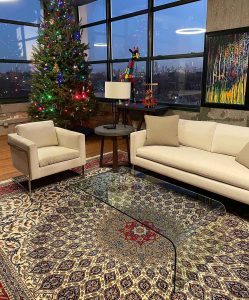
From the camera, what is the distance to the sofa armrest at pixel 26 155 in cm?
294

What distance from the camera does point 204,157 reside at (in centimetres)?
298

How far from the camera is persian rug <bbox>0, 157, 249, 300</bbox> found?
1709 mm

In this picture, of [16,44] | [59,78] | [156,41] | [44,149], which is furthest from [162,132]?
[16,44]

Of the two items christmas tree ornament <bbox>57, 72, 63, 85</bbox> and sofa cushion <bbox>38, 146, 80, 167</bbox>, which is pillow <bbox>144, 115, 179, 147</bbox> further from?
christmas tree ornament <bbox>57, 72, 63, 85</bbox>

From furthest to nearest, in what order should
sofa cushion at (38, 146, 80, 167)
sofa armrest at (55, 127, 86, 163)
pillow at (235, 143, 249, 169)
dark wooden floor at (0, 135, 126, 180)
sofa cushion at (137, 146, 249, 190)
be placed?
dark wooden floor at (0, 135, 126, 180) → sofa armrest at (55, 127, 86, 163) → sofa cushion at (38, 146, 80, 167) → pillow at (235, 143, 249, 169) → sofa cushion at (137, 146, 249, 190)

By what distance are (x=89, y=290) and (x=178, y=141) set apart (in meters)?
2.34

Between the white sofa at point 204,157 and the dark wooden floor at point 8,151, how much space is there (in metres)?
1.45

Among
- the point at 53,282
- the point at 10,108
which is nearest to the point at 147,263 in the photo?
the point at 53,282

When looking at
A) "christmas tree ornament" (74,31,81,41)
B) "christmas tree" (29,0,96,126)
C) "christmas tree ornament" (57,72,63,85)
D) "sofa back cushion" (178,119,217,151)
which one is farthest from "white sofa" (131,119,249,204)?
"christmas tree ornament" (74,31,81,41)

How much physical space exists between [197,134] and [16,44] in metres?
4.98

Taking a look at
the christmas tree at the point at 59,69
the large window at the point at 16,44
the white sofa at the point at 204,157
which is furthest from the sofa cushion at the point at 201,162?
the large window at the point at 16,44

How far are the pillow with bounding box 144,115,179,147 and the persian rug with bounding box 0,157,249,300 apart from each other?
42.7 inches

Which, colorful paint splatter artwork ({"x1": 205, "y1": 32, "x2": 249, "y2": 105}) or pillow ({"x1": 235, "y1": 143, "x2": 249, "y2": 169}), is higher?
colorful paint splatter artwork ({"x1": 205, "y1": 32, "x2": 249, "y2": 105})

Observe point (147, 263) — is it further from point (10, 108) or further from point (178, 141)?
point (10, 108)
